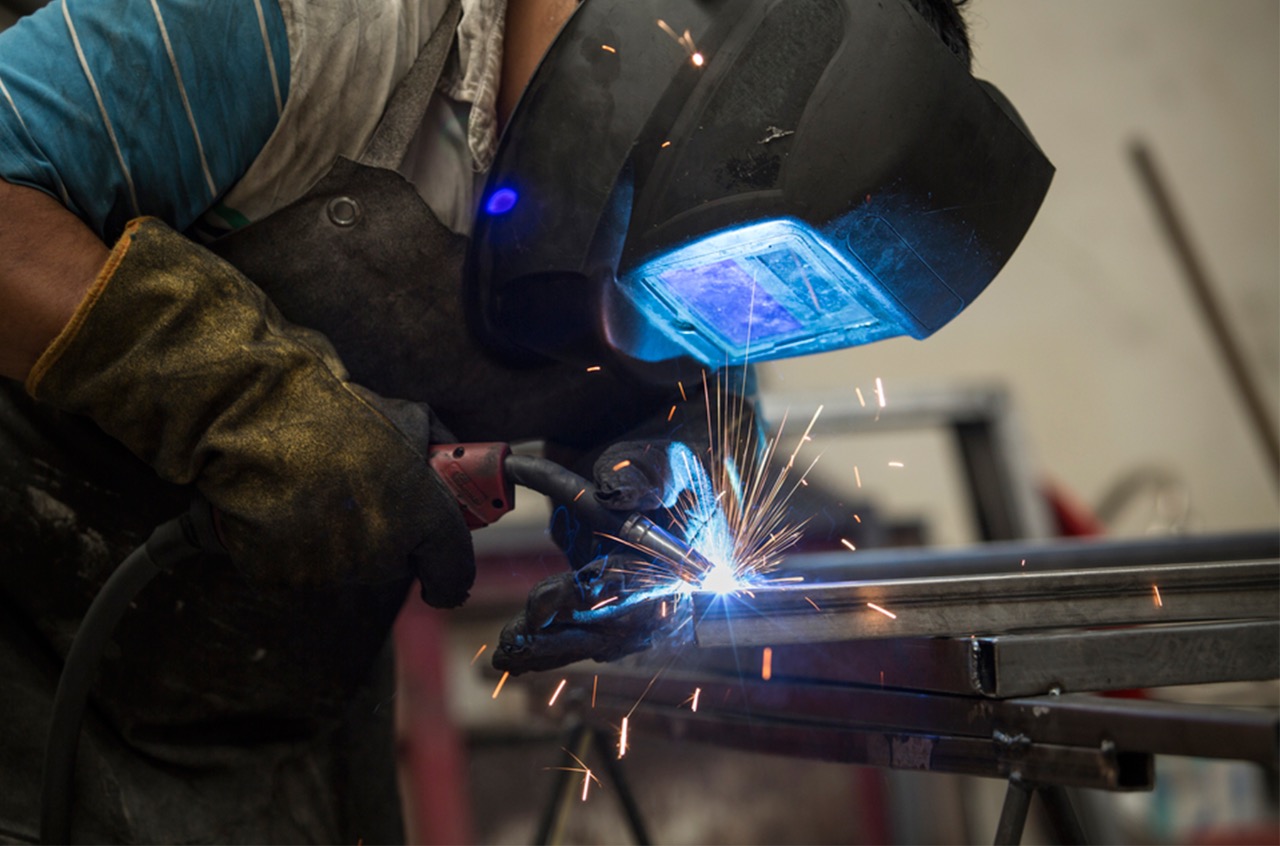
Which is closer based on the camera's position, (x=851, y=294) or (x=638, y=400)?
(x=851, y=294)

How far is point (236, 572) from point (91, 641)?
0.59 feet

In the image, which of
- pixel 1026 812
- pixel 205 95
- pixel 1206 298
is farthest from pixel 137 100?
pixel 1206 298

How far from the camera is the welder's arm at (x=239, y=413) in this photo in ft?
3.04

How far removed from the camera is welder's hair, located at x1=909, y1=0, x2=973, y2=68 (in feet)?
3.51

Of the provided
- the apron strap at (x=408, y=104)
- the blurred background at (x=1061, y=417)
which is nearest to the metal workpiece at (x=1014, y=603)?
the apron strap at (x=408, y=104)

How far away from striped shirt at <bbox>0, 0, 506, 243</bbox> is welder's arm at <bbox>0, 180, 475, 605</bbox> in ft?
0.23

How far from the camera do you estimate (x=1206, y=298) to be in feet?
13.0

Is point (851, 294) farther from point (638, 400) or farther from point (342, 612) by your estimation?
point (342, 612)

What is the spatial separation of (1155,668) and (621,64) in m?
0.69

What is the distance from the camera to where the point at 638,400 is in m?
1.28

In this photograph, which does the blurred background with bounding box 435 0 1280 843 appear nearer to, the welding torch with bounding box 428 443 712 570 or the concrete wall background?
the concrete wall background

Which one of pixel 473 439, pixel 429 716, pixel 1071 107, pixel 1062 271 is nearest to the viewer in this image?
pixel 473 439

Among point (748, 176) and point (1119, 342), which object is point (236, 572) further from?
point (1119, 342)

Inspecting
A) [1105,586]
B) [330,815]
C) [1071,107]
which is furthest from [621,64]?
[1071,107]
